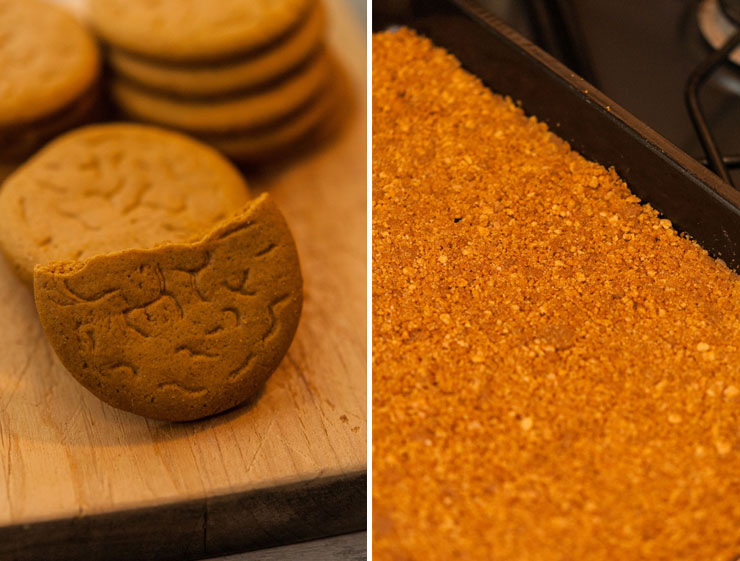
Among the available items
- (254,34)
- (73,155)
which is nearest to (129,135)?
(73,155)

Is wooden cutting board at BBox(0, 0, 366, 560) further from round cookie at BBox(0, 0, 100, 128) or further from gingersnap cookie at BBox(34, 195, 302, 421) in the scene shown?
round cookie at BBox(0, 0, 100, 128)

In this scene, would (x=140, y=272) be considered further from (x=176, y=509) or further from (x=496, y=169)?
(x=496, y=169)

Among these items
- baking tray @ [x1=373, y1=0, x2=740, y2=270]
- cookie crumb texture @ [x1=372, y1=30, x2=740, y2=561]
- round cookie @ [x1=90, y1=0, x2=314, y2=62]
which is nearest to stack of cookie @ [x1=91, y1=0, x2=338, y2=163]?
round cookie @ [x1=90, y1=0, x2=314, y2=62]

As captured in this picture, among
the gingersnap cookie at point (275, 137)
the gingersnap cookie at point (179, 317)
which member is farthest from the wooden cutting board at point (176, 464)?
the gingersnap cookie at point (275, 137)

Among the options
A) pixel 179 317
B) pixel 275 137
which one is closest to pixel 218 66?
pixel 275 137

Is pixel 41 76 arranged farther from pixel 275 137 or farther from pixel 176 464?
pixel 176 464

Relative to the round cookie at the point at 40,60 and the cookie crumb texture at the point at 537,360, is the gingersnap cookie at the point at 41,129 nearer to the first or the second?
the round cookie at the point at 40,60
